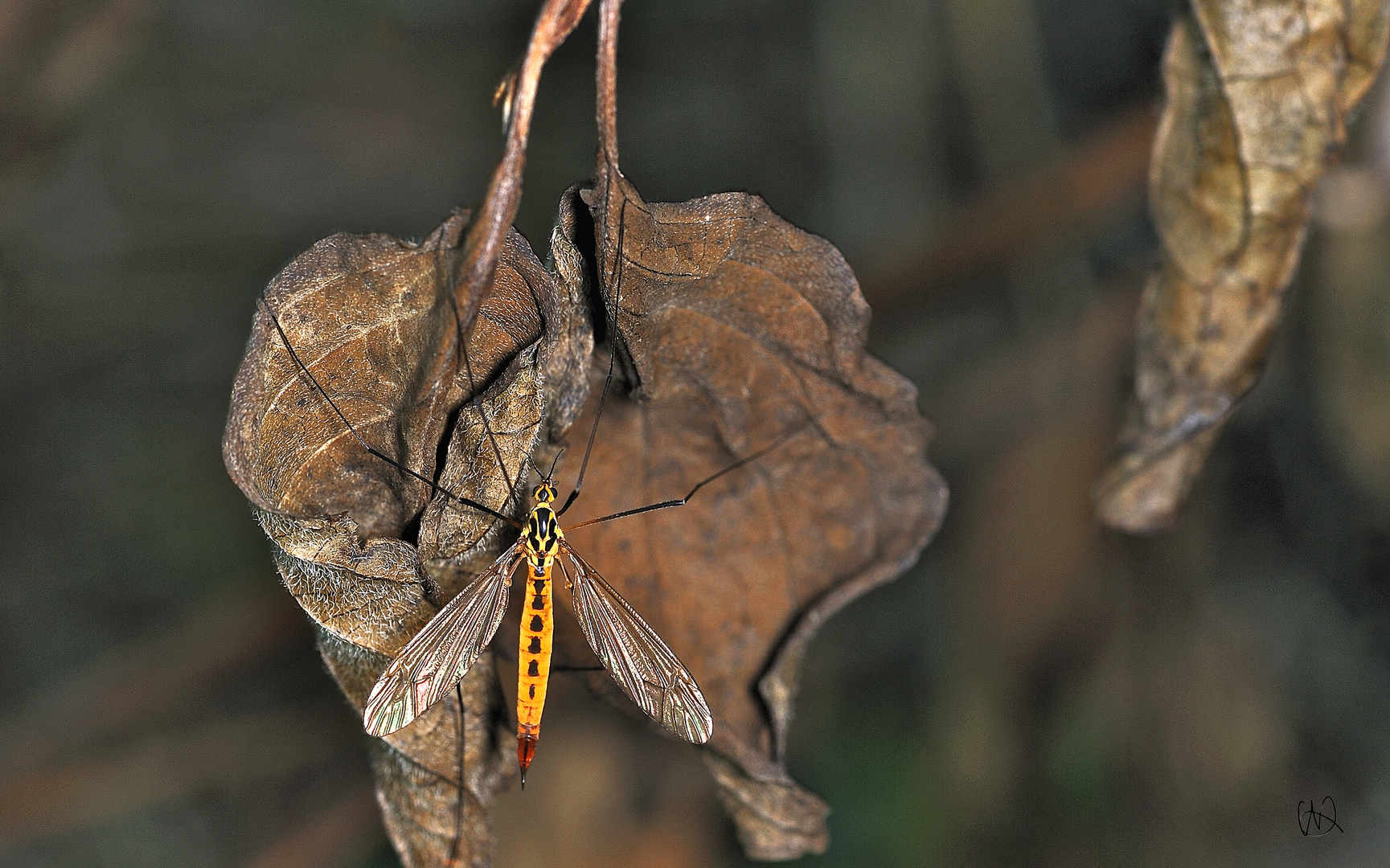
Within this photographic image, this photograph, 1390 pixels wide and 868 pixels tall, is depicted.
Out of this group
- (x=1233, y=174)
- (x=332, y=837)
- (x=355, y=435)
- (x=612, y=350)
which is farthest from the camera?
(x=332, y=837)

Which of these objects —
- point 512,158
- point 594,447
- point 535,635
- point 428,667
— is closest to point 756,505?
point 594,447

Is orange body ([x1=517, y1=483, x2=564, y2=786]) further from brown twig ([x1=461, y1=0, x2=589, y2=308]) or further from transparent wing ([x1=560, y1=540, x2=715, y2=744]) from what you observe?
brown twig ([x1=461, y1=0, x2=589, y2=308])

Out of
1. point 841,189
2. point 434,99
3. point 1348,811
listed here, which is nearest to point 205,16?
point 434,99

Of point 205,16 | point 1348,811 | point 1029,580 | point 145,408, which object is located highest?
point 205,16

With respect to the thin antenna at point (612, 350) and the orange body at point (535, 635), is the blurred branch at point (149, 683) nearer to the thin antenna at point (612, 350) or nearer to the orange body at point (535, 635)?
the orange body at point (535, 635)

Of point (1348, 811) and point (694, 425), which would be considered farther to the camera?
point (1348, 811)

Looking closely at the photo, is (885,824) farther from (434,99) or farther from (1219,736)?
(434,99)

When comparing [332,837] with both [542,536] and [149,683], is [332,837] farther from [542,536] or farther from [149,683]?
[542,536]
